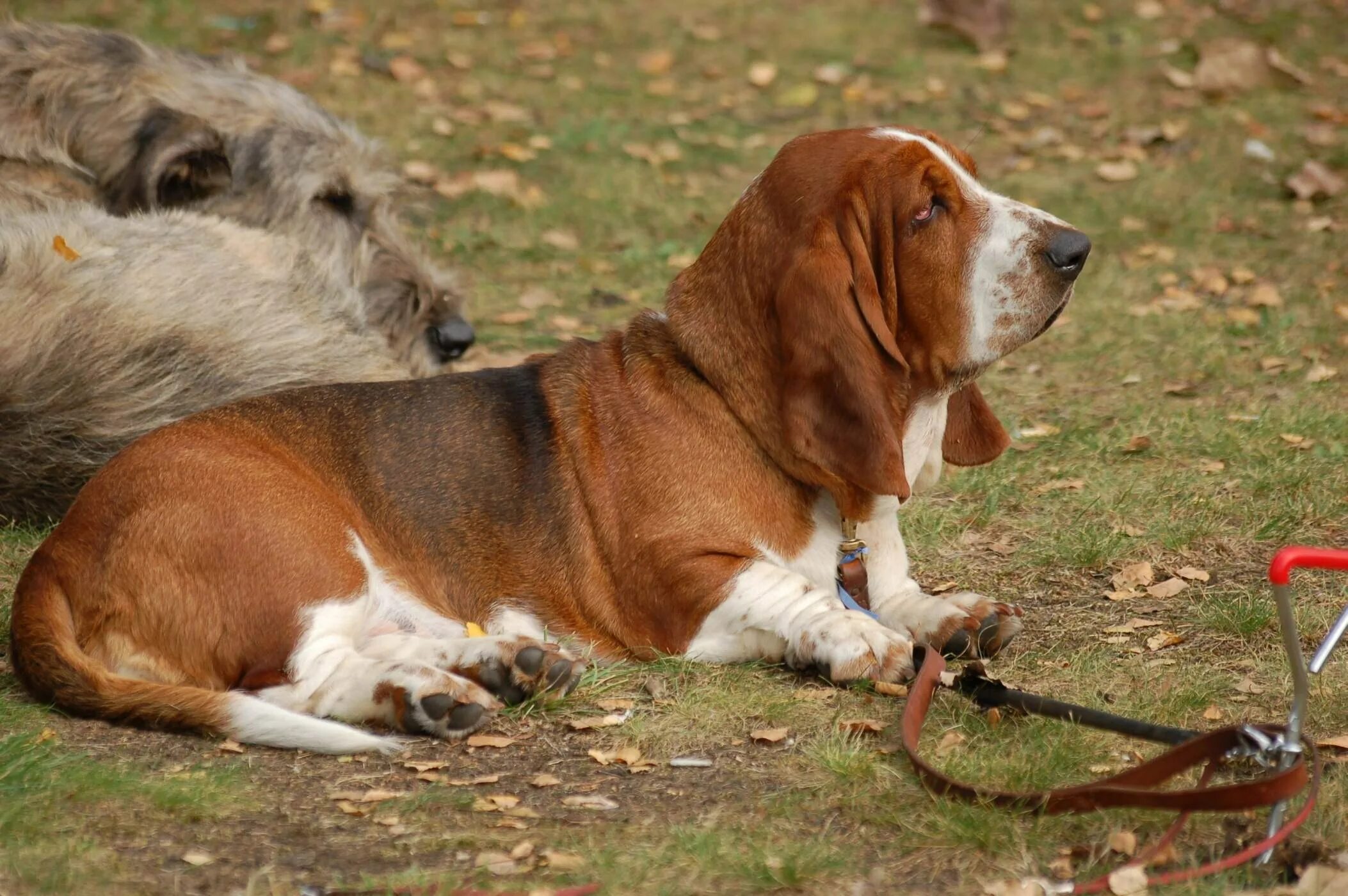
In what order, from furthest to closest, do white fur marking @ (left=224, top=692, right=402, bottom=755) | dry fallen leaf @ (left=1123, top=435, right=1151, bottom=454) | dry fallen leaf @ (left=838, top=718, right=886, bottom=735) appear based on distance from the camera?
1. dry fallen leaf @ (left=1123, top=435, right=1151, bottom=454)
2. dry fallen leaf @ (left=838, top=718, right=886, bottom=735)
3. white fur marking @ (left=224, top=692, right=402, bottom=755)

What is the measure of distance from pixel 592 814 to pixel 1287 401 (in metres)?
4.34

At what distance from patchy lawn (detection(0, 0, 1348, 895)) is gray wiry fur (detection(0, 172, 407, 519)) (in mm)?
371

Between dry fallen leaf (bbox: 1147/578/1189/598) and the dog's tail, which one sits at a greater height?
the dog's tail

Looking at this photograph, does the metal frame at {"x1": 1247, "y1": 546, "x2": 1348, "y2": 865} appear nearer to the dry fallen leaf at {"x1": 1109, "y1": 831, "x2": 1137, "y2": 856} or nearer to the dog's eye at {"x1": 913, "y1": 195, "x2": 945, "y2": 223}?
the dry fallen leaf at {"x1": 1109, "y1": 831, "x2": 1137, "y2": 856}

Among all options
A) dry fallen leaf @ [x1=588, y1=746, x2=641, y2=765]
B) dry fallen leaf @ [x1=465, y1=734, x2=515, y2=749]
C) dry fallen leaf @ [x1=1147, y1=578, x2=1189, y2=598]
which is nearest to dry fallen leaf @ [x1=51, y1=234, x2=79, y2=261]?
dry fallen leaf @ [x1=465, y1=734, x2=515, y2=749]

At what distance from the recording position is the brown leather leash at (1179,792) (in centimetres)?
307

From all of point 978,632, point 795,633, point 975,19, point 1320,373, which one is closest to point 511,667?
point 795,633

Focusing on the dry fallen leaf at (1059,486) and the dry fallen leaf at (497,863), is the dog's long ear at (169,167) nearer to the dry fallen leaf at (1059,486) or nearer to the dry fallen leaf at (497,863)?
the dry fallen leaf at (1059,486)

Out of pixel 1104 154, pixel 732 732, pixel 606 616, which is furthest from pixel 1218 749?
pixel 1104 154

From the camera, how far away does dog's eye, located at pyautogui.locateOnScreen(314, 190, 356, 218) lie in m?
7.54

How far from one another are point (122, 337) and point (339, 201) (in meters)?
2.11

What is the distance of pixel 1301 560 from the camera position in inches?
120

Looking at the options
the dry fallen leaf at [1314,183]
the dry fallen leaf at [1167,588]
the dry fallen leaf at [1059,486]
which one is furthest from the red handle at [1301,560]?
the dry fallen leaf at [1314,183]

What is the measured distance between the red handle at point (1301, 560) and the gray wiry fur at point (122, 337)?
3.92 metres
